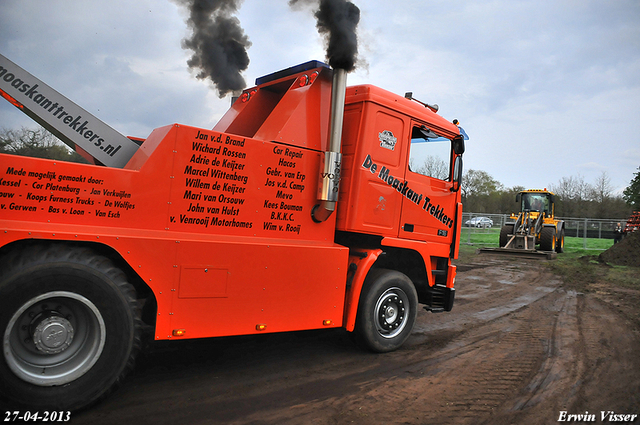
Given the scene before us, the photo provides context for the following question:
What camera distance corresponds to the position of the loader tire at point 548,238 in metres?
19.9

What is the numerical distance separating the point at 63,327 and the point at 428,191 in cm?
437

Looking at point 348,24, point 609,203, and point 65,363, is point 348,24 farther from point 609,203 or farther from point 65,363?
Answer: point 609,203

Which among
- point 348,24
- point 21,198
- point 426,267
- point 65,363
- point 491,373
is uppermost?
point 348,24

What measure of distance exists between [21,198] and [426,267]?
4500 millimetres

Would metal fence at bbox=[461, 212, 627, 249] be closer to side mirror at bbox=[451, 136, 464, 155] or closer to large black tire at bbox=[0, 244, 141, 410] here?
side mirror at bbox=[451, 136, 464, 155]

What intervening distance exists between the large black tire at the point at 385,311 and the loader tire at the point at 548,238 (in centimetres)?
1722

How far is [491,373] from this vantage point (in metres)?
4.67

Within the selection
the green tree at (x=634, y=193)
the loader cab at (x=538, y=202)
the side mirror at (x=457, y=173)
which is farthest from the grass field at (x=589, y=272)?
the green tree at (x=634, y=193)

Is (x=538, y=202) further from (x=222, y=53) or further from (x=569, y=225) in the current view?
(x=222, y=53)

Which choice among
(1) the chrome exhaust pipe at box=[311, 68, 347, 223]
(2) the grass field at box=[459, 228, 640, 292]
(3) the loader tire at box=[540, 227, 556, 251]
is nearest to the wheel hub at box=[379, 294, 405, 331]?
(1) the chrome exhaust pipe at box=[311, 68, 347, 223]

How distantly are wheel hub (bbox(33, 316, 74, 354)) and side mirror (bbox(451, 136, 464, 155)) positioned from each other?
5.06m

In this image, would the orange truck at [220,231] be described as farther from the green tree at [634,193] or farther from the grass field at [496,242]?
the green tree at [634,193]

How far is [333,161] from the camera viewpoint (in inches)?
177

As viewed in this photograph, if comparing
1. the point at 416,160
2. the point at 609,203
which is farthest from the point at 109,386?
the point at 609,203
